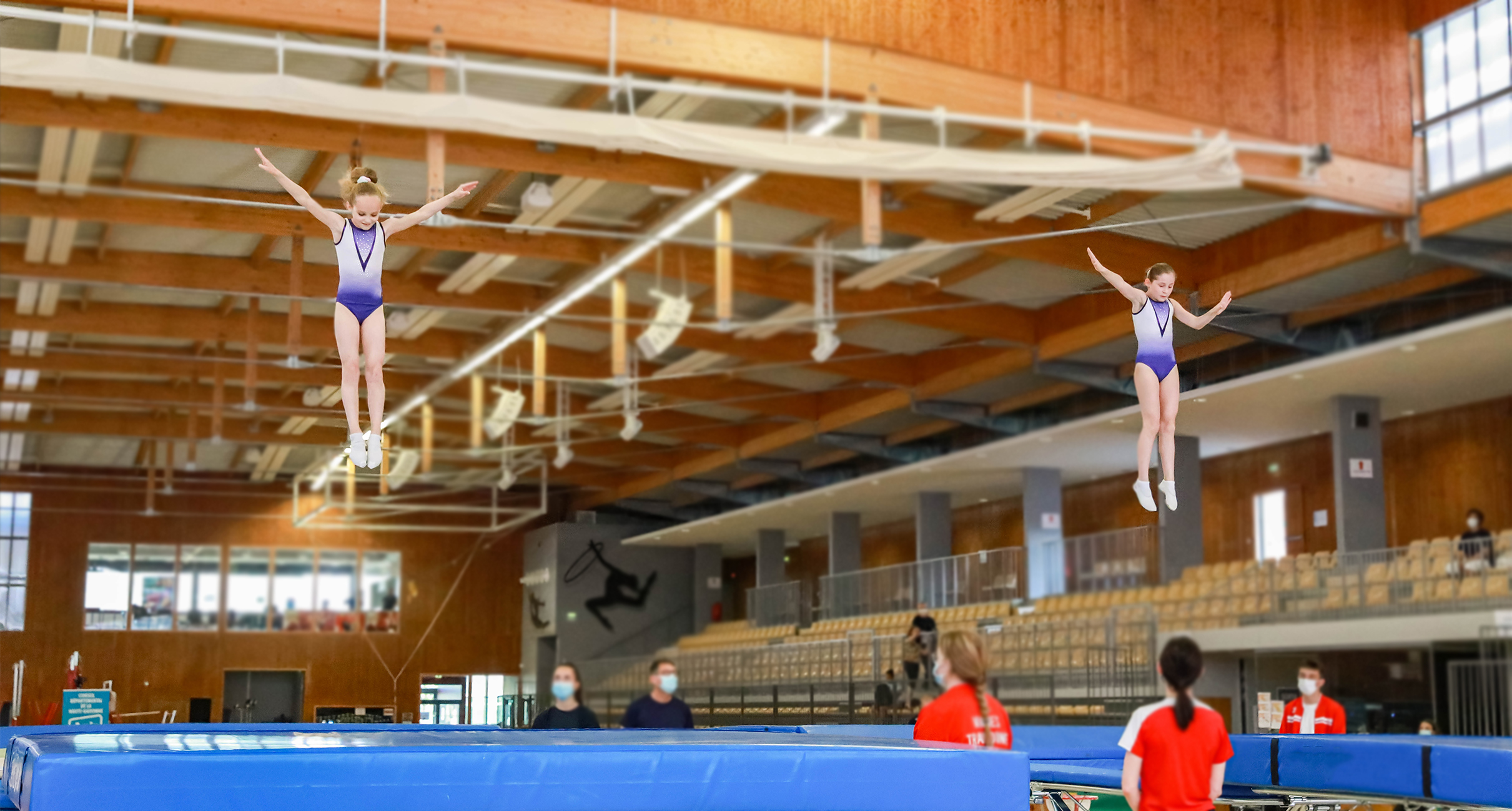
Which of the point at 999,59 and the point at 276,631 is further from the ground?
the point at 999,59

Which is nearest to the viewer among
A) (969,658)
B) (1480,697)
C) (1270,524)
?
(969,658)

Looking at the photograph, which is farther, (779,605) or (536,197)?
(779,605)

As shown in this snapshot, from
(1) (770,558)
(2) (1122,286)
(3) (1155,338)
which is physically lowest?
(1) (770,558)

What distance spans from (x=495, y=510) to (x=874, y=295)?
24.9 feet

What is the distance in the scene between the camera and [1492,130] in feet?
61.7

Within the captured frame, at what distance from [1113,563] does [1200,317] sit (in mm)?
17979

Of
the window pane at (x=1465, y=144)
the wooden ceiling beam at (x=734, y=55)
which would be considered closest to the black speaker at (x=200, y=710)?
the wooden ceiling beam at (x=734, y=55)

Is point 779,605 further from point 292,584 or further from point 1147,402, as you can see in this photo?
point 1147,402

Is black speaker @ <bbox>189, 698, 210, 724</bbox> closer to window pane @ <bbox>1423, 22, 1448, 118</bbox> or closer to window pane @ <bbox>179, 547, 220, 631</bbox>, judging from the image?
window pane @ <bbox>179, 547, 220, 631</bbox>

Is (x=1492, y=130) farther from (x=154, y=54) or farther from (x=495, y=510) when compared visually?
(x=154, y=54)

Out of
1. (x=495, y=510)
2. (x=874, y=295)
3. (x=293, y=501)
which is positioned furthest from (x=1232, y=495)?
(x=293, y=501)

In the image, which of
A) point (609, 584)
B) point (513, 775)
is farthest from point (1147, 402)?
point (609, 584)

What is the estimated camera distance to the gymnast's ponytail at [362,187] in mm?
6363

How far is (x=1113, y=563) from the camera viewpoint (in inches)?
974
